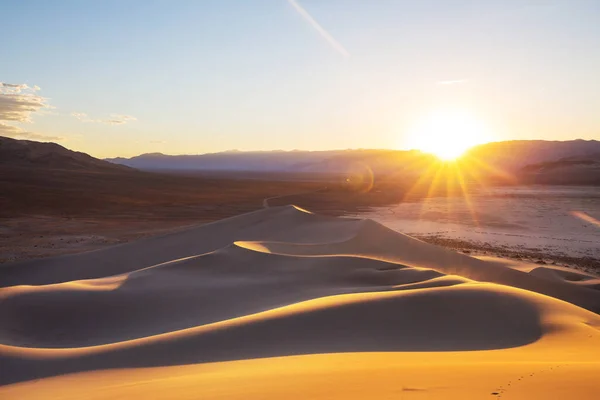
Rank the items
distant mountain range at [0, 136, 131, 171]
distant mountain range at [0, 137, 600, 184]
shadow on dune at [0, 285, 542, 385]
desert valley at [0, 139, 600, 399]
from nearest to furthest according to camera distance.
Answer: desert valley at [0, 139, 600, 399] < shadow on dune at [0, 285, 542, 385] < distant mountain range at [0, 137, 600, 184] < distant mountain range at [0, 136, 131, 171]

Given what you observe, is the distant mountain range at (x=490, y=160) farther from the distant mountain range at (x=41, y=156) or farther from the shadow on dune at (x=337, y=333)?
the shadow on dune at (x=337, y=333)

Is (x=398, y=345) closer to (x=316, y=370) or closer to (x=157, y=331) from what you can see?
(x=316, y=370)

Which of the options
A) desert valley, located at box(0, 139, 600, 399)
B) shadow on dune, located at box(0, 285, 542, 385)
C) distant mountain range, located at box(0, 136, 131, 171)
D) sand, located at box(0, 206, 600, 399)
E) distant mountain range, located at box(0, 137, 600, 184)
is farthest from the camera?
distant mountain range, located at box(0, 136, 131, 171)

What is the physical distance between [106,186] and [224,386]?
1674 inches

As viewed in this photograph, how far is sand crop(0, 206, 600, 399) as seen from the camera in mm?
3635

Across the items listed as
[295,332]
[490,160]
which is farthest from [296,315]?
[490,160]

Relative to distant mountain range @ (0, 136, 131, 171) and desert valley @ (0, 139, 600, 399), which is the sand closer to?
desert valley @ (0, 139, 600, 399)

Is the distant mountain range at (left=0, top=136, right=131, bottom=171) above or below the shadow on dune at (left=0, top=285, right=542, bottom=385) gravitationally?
above

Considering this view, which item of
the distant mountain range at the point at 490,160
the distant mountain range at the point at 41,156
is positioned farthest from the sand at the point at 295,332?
the distant mountain range at the point at 41,156

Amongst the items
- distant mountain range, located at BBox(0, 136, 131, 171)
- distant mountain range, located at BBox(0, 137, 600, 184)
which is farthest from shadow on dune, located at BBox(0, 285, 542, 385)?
distant mountain range, located at BBox(0, 136, 131, 171)

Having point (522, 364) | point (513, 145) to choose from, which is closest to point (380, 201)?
point (522, 364)

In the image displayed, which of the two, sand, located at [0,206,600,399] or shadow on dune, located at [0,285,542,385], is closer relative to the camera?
sand, located at [0,206,600,399]

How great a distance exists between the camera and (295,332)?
5695 mm

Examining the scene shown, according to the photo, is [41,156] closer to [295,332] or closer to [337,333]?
[295,332]
